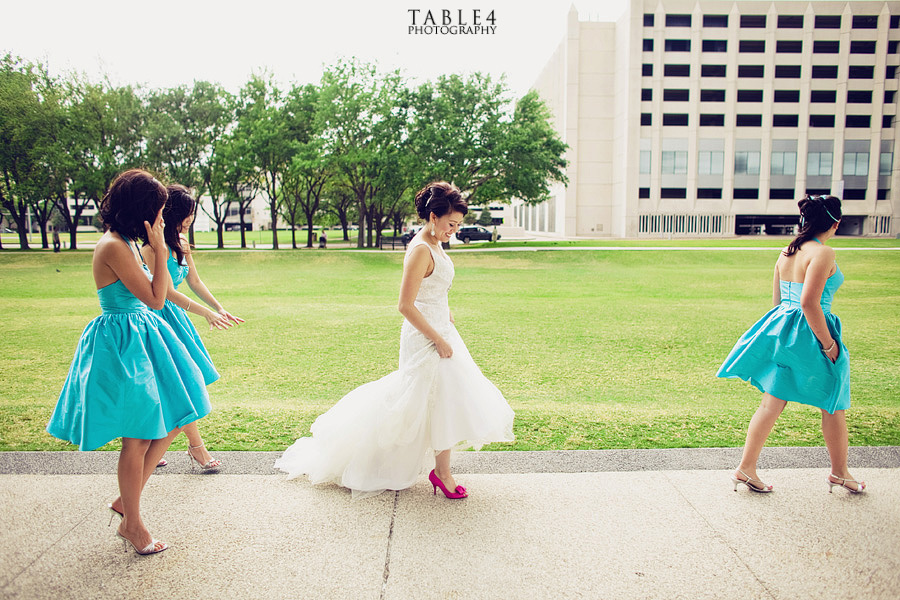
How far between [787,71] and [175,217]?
256ft

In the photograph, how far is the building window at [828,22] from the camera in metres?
65.9

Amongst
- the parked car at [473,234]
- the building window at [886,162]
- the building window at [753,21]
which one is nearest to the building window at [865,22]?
the building window at [753,21]

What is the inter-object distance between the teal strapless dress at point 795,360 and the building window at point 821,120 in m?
76.4

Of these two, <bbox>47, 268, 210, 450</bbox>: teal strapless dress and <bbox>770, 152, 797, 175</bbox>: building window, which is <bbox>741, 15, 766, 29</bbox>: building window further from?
<bbox>47, 268, 210, 450</bbox>: teal strapless dress

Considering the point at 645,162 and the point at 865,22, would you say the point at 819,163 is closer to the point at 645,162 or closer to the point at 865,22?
the point at 865,22

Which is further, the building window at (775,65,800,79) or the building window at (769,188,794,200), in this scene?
the building window at (769,188,794,200)

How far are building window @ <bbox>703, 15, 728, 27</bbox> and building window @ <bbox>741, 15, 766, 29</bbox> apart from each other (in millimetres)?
2098

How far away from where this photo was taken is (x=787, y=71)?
6650 centimetres

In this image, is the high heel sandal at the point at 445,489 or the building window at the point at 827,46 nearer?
the high heel sandal at the point at 445,489

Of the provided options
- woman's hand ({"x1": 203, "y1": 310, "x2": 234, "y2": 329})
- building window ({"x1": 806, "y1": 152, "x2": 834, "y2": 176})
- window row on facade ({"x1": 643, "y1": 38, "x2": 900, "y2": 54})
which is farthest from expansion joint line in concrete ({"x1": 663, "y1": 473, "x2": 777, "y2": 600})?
building window ({"x1": 806, "y1": 152, "x2": 834, "y2": 176})

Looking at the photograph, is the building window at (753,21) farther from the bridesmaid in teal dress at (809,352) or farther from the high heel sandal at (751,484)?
the high heel sandal at (751,484)

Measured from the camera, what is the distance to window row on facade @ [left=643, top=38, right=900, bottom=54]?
66.0m

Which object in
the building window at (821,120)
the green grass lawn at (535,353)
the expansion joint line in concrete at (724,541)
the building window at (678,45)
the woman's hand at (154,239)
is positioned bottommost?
the green grass lawn at (535,353)

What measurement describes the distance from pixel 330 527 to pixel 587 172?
7203cm
